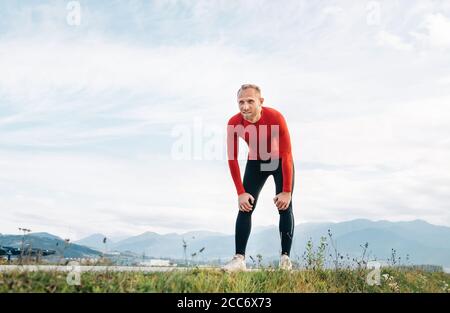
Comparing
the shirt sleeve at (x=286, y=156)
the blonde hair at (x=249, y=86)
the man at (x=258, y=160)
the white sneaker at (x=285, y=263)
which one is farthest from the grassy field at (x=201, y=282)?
the blonde hair at (x=249, y=86)

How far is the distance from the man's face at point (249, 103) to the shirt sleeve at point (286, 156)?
476mm

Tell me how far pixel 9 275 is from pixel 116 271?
126cm

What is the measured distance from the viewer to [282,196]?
8.36 m

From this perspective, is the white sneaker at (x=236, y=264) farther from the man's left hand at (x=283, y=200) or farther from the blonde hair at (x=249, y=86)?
the blonde hair at (x=249, y=86)

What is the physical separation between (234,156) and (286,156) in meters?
0.85

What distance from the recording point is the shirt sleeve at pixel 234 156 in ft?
27.6

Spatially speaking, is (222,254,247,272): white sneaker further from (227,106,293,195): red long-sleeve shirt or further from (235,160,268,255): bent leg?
(227,106,293,195): red long-sleeve shirt

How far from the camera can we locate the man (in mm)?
8336

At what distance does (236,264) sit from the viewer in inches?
318

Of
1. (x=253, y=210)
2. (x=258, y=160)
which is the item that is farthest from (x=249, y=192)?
(x=258, y=160)
